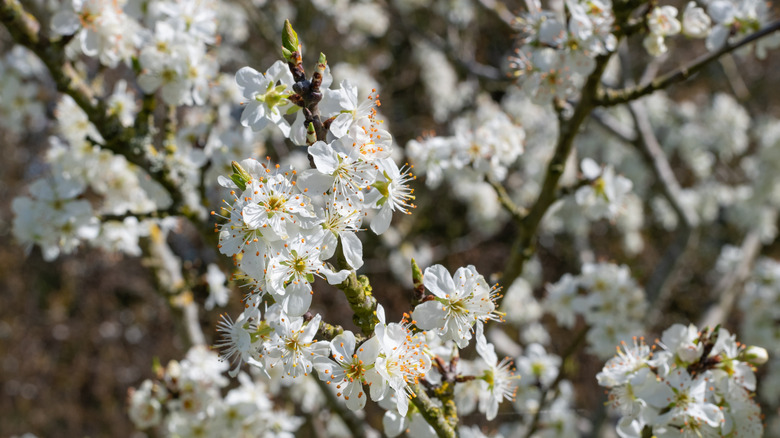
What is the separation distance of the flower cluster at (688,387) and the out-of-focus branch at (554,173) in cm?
57

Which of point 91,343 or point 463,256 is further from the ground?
point 463,256

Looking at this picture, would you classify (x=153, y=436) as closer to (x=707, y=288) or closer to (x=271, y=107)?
(x=271, y=107)

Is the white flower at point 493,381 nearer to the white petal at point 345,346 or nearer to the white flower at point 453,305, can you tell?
the white flower at point 453,305

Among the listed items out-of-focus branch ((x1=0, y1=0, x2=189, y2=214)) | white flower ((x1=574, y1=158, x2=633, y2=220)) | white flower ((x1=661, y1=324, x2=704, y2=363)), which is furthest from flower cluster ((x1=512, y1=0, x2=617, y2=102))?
out-of-focus branch ((x1=0, y1=0, x2=189, y2=214))

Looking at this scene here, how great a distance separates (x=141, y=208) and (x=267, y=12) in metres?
3.01

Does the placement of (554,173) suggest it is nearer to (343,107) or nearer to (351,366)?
(343,107)

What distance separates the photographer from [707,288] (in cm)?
814

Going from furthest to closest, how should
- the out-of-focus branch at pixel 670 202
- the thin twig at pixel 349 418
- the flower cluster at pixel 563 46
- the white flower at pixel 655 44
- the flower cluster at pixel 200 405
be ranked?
the out-of-focus branch at pixel 670 202
the thin twig at pixel 349 418
the flower cluster at pixel 200 405
the white flower at pixel 655 44
the flower cluster at pixel 563 46

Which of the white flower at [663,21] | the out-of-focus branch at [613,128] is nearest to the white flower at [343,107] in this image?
the white flower at [663,21]

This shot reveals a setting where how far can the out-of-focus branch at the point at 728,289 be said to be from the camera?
3.77 m

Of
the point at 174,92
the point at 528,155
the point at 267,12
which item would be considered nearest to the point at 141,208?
the point at 174,92

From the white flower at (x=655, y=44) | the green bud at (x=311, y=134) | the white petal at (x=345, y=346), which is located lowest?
the white petal at (x=345, y=346)

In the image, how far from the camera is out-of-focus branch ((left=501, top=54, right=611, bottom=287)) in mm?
1988

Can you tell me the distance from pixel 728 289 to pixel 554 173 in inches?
103
